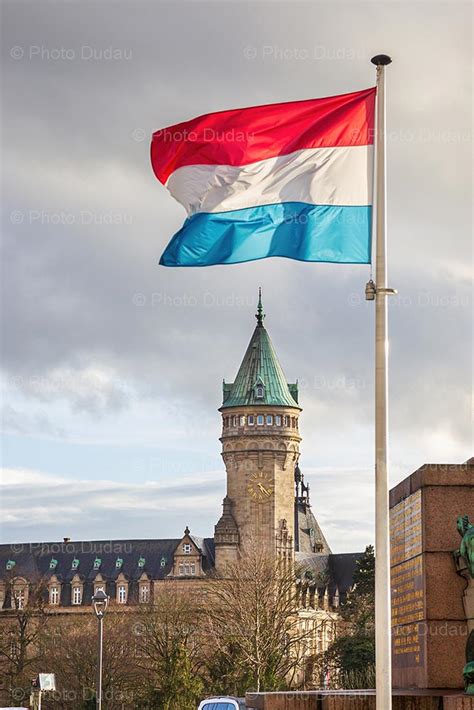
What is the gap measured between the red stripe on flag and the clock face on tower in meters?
113

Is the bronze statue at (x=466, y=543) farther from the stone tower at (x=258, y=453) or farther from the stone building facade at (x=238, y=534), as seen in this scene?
the stone tower at (x=258, y=453)

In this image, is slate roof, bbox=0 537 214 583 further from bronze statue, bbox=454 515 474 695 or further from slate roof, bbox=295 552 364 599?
bronze statue, bbox=454 515 474 695

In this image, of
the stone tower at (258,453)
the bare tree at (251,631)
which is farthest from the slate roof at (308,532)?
the bare tree at (251,631)

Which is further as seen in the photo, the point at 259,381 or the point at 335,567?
the point at 335,567

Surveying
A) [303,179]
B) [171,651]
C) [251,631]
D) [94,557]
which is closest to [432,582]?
[303,179]

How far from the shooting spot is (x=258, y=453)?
12888 cm

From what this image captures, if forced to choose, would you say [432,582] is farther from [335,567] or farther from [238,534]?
[335,567]

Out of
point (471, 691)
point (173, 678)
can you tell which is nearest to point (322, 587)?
point (173, 678)

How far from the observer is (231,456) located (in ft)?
427

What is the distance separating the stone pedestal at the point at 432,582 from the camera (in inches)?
691

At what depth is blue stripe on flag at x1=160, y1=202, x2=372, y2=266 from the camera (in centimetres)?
1541

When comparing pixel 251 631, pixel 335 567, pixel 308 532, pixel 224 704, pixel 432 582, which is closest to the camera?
pixel 432 582

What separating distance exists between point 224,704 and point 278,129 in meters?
12.1

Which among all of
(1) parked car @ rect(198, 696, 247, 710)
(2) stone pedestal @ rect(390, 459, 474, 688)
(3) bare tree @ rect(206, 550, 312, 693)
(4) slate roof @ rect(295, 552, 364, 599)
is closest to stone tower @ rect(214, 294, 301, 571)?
(4) slate roof @ rect(295, 552, 364, 599)
